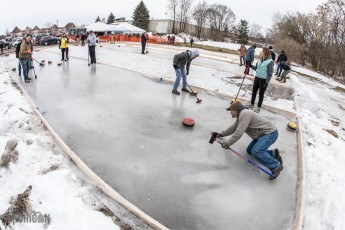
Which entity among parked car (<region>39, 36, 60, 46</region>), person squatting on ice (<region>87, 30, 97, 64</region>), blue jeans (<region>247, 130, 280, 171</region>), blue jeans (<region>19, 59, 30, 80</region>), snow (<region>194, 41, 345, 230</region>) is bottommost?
snow (<region>194, 41, 345, 230</region>)

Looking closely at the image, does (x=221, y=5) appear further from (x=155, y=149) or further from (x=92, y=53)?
(x=155, y=149)

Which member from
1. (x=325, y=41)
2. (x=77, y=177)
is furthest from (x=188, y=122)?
(x=325, y=41)

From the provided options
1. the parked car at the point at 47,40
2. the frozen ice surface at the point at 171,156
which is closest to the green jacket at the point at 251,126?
the frozen ice surface at the point at 171,156

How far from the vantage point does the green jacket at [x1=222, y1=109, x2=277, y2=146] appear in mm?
4172

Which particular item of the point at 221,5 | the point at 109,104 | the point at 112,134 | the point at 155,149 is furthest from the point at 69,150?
the point at 221,5

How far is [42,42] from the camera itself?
27094mm

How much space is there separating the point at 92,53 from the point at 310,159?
10265 mm

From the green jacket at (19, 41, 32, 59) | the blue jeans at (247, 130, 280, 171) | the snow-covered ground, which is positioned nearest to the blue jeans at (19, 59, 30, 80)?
the green jacket at (19, 41, 32, 59)

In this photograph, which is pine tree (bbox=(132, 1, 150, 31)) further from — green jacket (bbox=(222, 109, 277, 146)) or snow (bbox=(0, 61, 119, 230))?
green jacket (bbox=(222, 109, 277, 146))

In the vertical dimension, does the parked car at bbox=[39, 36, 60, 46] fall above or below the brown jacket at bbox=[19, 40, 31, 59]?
above

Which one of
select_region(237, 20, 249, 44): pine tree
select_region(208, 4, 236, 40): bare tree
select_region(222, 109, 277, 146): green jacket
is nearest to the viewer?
select_region(222, 109, 277, 146): green jacket

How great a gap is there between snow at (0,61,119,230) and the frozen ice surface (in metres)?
0.40

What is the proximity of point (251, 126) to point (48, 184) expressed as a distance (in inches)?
131

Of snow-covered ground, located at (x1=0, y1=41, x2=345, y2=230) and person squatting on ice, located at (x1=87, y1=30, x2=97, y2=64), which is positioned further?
person squatting on ice, located at (x1=87, y1=30, x2=97, y2=64)
